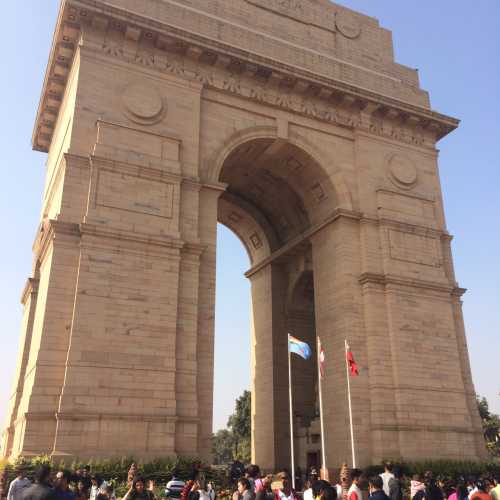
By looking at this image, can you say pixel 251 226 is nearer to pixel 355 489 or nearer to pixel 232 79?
pixel 232 79

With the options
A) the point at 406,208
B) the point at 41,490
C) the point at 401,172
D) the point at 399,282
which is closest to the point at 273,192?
the point at 401,172

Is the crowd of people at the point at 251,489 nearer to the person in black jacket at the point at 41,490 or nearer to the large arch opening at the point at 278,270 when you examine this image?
the person in black jacket at the point at 41,490

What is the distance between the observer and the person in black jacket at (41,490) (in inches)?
254

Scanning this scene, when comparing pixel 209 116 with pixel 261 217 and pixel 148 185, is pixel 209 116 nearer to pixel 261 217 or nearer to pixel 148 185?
pixel 148 185

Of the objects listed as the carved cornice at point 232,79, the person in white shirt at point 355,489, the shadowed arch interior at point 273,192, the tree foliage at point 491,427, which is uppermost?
the carved cornice at point 232,79

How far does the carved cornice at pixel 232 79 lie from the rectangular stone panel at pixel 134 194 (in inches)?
208

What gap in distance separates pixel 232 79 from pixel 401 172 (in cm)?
908

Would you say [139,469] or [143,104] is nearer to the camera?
[139,469]

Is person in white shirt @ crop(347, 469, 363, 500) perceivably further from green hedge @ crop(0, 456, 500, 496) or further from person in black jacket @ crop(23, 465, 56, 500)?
green hedge @ crop(0, 456, 500, 496)

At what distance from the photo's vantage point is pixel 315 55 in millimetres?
27047

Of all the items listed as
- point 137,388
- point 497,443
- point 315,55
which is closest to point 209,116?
point 315,55

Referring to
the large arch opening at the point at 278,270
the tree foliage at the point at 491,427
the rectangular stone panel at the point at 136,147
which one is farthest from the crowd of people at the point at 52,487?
the tree foliage at the point at 491,427

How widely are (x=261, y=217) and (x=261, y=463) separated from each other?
12622mm

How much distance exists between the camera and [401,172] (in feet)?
87.6
